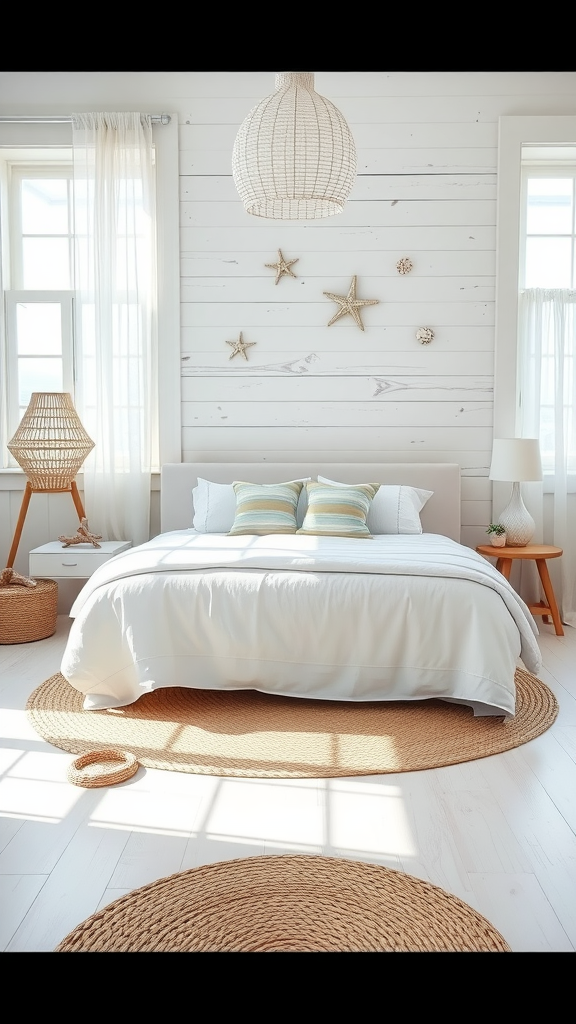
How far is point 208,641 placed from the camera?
3404mm

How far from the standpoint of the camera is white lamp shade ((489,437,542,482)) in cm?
459

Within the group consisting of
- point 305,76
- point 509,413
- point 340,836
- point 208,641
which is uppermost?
point 305,76

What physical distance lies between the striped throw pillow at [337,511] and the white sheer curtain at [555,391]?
118 cm

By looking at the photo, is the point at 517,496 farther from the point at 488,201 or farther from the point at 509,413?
the point at 488,201

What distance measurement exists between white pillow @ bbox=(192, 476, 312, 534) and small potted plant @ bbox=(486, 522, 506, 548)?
103cm

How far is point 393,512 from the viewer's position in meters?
4.54

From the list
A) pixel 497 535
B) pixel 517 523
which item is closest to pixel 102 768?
pixel 497 535

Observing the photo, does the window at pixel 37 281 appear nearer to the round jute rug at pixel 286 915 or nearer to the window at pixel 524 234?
the window at pixel 524 234

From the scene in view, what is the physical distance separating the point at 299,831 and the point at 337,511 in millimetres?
2093

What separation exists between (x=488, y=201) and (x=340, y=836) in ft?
12.3

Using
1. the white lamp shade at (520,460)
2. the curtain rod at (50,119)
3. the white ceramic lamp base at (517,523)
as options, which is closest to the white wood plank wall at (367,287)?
the curtain rod at (50,119)

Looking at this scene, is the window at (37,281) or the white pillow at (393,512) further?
the window at (37,281)

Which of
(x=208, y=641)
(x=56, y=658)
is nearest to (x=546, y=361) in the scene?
(x=208, y=641)

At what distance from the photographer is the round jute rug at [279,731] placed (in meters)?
2.90
